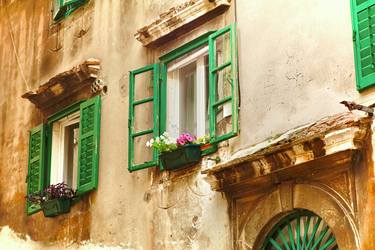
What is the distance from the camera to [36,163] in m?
13.1

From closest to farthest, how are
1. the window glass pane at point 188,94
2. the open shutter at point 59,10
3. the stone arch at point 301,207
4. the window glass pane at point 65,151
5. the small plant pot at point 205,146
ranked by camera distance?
the stone arch at point 301,207 → the small plant pot at point 205,146 → the window glass pane at point 188,94 → the window glass pane at point 65,151 → the open shutter at point 59,10

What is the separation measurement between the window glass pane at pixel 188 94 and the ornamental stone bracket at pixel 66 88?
70.6 inches

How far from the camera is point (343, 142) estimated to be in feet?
24.9

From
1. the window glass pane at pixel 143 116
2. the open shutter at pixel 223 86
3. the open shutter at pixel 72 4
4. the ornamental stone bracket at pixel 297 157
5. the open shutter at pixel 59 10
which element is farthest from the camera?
the open shutter at pixel 59 10

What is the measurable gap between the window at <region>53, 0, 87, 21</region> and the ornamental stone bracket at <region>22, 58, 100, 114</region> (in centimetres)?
124

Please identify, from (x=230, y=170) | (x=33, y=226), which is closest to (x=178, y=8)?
(x=230, y=170)

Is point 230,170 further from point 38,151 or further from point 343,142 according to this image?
point 38,151

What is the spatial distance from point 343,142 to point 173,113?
3272 millimetres

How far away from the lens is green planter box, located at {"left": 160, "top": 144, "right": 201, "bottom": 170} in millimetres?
9703

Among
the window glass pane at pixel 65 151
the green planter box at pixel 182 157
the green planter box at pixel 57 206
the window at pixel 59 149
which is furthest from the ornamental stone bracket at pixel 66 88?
the green planter box at pixel 182 157

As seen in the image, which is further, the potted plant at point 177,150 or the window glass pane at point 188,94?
the window glass pane at point 188,94

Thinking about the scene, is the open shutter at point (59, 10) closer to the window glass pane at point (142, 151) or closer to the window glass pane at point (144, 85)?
the window glass pane at point (144, 85)

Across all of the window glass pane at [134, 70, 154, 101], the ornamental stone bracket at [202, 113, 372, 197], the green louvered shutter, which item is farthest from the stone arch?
the green louvered shutter

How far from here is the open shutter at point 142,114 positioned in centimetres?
1055
